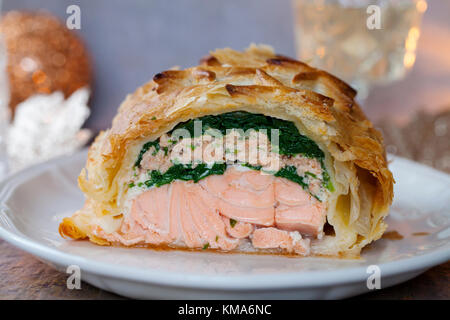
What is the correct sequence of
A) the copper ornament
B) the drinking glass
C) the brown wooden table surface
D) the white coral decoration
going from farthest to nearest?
the copper ornament < the drinking glass < the white coral decoration < the brown wooden table surface

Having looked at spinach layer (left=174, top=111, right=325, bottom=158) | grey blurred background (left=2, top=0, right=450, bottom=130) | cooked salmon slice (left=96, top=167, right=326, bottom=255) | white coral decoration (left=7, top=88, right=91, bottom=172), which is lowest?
cooked salmon slice (left=96, top=167, right=326, bottom=255)

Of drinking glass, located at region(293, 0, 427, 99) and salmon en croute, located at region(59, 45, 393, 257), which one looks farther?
drinking glass, located at region(293, 0, 427, 99)

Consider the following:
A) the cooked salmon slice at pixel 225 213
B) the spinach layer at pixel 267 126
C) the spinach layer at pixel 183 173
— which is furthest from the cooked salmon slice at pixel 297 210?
the spinach layer at pixel 183 173

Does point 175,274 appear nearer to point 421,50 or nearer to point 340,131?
point 340,131

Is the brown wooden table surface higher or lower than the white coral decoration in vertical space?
lower

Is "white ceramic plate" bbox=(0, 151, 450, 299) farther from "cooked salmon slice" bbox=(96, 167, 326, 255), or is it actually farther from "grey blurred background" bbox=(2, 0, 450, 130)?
"grey blurred background" bbox=(2, 0, 450, 130)

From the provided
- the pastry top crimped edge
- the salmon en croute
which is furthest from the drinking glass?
the salmon en croute
